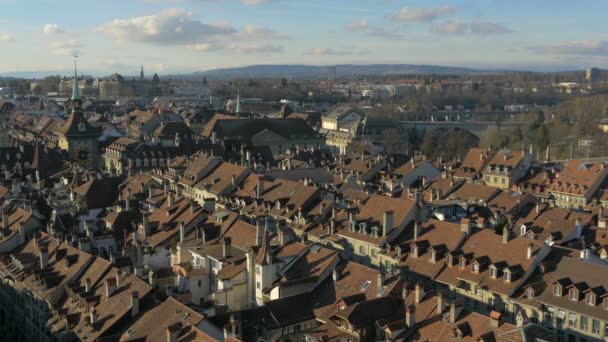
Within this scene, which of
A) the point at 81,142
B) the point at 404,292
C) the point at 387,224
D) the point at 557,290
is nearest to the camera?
the point at 404,292

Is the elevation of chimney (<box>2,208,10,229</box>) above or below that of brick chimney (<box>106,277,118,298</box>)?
above

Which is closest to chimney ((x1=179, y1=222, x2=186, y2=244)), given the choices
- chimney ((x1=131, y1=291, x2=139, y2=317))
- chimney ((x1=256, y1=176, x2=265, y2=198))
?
chimney ((x1=256, y1=176, x2=265, y2=198))

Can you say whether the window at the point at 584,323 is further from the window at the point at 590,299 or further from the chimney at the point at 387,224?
the chimney at the point at 387,224

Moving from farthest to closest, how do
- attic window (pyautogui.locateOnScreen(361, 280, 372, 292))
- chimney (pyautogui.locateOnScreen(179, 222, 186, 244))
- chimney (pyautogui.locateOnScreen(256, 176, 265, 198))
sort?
chimney (pyautogui.locateOnScreen(256, 176, 265, 198)) < chimney (pyautogui.locateOnScreen(179, 222, 186, 244)) < attic window (pyautogui.locateOnScreen(361, 280, 372, 292))

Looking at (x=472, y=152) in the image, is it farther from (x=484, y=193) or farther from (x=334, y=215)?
(x=334, y=215)

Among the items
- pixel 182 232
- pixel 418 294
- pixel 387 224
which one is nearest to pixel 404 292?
pixel 418 294

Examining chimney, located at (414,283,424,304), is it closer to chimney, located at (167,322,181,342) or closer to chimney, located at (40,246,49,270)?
chimney, located at (167,322,181,342)

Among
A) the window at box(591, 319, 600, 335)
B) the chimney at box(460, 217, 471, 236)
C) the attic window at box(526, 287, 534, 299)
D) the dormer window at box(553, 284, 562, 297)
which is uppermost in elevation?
the chimney at box(460, 217, 471, 236)

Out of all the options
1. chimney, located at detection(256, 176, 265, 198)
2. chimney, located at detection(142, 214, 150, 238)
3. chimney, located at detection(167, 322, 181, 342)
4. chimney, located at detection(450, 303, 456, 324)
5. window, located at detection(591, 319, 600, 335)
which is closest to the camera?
chimney, located at detection(167, 322, 181, 342)

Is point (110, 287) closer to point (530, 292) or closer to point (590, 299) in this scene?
point (530, 292)

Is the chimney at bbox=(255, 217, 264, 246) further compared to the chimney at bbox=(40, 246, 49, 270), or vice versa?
the chimney at bbox=(255, 217, 264, 246)
